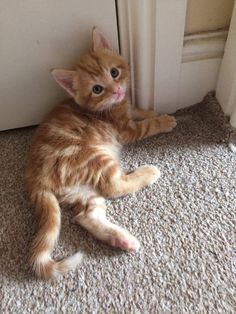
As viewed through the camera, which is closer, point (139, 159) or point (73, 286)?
point (73, 286)

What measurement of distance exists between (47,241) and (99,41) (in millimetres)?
640

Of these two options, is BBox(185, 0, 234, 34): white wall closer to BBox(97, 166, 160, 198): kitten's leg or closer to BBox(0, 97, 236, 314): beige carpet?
BBox(0, 97, 236, 314): beige carpet

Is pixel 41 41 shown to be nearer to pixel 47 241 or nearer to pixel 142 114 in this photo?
pixel 142 114

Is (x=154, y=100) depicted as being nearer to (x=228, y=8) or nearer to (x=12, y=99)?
(x=228, y=8)

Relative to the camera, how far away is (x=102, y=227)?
915 millimetres

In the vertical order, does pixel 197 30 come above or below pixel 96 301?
above

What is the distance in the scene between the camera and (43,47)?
1027 mm

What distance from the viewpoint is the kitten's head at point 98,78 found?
1021 mm

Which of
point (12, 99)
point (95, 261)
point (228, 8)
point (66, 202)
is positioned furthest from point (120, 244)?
point (228, 8)

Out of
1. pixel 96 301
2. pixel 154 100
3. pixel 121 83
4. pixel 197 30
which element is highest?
pixel 197 30

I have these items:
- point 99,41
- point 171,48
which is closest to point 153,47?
point 171,48

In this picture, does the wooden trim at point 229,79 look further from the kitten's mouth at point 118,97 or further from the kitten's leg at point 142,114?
the kitten's mouth at point 118,97

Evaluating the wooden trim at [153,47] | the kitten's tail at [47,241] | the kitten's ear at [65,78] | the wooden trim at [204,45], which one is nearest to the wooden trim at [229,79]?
the wooden trim at [204,45]

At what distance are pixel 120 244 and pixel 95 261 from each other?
0.09 m
